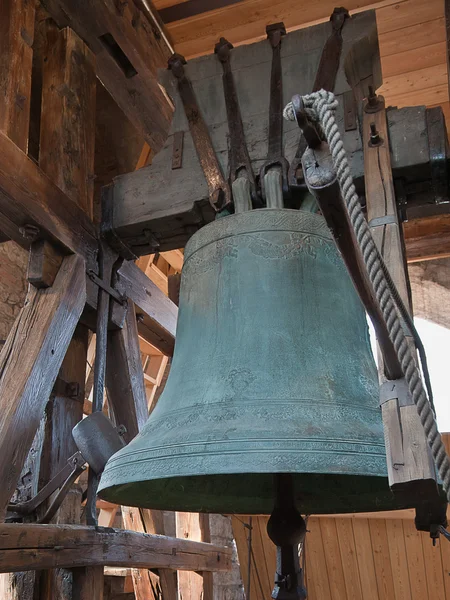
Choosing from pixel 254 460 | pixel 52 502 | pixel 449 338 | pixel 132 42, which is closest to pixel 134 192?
pixel 132 42

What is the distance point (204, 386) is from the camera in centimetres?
165

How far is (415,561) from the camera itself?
14.7 feet

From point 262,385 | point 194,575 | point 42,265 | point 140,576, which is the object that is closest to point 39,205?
point 42,265

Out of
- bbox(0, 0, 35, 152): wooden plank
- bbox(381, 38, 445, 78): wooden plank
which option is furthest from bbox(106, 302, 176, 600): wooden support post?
bbox(381, 38, 445, 78): wooden plank

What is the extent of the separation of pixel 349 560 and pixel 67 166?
356 cm

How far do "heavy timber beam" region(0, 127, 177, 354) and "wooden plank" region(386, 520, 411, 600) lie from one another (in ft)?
8.99

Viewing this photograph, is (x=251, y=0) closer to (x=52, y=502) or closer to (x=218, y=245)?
(x=218, y=245)

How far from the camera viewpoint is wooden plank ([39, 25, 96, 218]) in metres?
2.58

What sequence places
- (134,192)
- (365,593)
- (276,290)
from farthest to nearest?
(365,593) < (134,192) < (276,290)

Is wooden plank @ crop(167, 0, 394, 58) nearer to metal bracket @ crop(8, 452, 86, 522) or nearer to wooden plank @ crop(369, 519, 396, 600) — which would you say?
metal bracket @ crop(8, 452, 86, 522)

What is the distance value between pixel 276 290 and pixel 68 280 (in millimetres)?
867

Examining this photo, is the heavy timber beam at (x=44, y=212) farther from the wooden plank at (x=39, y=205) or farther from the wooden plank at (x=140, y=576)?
the wooden plank at (x=140, y=576)

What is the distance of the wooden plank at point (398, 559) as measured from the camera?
4434 mm

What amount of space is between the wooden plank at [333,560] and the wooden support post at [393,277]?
126 inches
